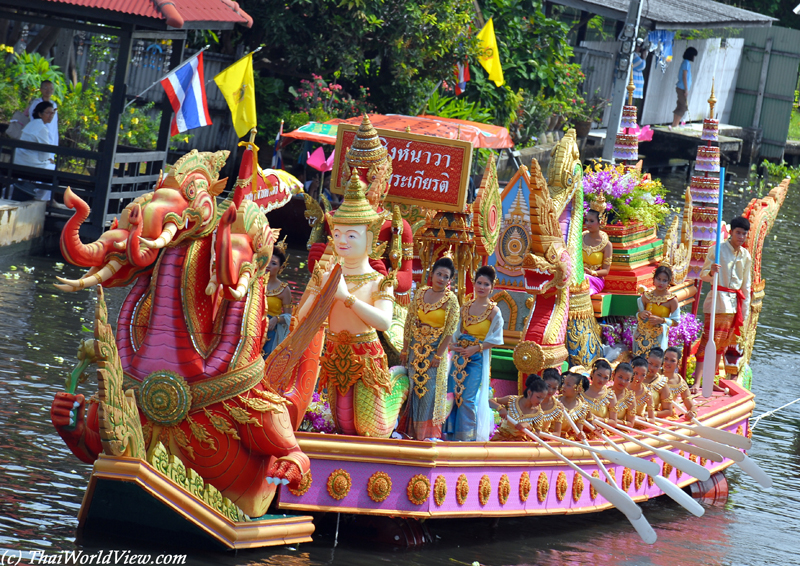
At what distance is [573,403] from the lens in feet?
29.3

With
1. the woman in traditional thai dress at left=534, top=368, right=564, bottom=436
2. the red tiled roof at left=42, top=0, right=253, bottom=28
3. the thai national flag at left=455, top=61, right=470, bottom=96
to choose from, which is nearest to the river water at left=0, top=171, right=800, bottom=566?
the woman in traditional thai dress at left=534, top=368, right=564, bottom=436

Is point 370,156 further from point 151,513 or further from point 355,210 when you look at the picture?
point 151,513

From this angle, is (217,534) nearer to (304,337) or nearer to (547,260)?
(304,337)

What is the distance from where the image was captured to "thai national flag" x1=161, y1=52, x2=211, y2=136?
15.0m

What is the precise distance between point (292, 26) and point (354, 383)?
13.2 meters

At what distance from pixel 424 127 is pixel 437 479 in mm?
8620

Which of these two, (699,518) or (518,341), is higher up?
(518,341)

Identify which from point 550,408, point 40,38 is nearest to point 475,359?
point 550,408

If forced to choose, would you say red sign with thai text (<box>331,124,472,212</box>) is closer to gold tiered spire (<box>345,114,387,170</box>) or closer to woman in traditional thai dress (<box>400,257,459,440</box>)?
gold tiered spire (<box>345,114,387,170</box>)

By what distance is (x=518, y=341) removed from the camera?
9.52 metres

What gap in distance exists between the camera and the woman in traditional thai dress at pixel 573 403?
8.84 m

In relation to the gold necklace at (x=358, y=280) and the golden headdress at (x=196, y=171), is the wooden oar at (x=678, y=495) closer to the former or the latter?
the gold necklace at (x=358, y=280)

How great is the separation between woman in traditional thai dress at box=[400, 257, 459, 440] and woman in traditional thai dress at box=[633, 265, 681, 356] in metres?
3.04

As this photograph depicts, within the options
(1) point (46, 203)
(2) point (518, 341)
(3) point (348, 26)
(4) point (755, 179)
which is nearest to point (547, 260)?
(2) point (518, 341)
